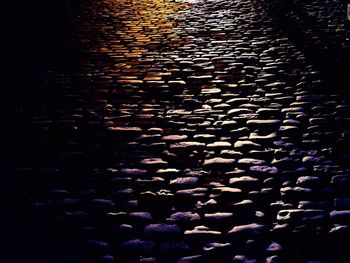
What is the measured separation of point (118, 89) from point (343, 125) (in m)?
2.85

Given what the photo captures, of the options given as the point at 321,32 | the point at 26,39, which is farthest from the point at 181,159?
the point at 26,39

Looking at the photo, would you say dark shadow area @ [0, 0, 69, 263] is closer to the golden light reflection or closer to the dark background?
the dark background

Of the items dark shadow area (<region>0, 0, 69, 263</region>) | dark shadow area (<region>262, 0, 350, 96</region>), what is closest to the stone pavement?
dark shadow area (<region>0, 0, 69, 263</region>)

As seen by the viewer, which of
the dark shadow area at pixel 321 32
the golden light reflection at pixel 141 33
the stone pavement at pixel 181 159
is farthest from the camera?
the golden light reflection at pixel 141 33

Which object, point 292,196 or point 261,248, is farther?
point 292,196

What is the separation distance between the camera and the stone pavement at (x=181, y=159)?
2910 millimetres

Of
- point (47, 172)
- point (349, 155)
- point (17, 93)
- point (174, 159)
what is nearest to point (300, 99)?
point (349, 155)

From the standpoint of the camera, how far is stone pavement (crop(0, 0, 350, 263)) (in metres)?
2.91

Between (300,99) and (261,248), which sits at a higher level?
(300,99)

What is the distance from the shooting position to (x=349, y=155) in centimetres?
384

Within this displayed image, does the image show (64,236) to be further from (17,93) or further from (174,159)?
(17,93)

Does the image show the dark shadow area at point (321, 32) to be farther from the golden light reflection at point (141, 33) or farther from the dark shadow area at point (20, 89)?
the dark shadow area at point (20, 89)

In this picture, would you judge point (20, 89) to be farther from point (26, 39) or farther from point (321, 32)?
point (321, 32)

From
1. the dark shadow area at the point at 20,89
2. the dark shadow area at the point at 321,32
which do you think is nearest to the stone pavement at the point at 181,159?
the dark shadow area at the point at 20,89
